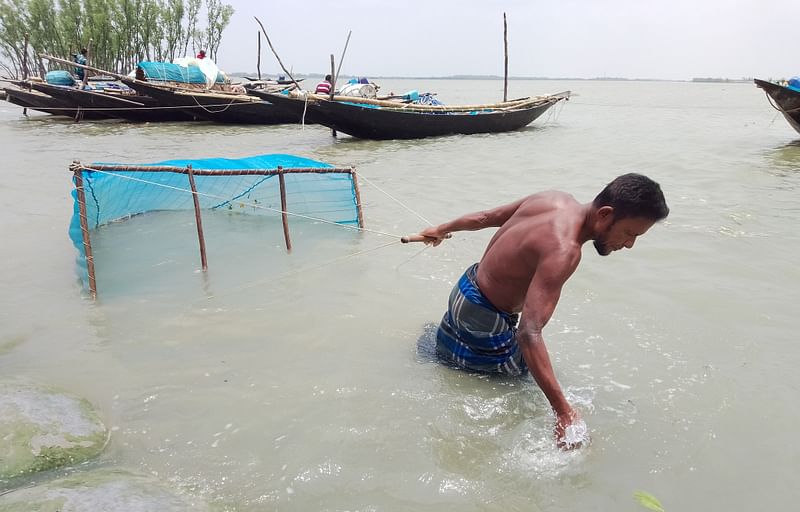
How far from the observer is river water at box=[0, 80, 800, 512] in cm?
222

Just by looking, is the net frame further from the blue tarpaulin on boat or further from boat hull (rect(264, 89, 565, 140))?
the blue tarpaulin on boat

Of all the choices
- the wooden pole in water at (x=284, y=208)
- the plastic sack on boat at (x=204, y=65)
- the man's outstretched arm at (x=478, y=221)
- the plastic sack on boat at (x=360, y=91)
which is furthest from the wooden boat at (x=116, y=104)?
the man's outstretched arm at (x=478, y=221)

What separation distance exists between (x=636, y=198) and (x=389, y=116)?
11156 mm

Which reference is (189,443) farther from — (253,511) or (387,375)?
(387,375)

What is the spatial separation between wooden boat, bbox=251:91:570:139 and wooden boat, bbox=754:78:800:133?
571cm

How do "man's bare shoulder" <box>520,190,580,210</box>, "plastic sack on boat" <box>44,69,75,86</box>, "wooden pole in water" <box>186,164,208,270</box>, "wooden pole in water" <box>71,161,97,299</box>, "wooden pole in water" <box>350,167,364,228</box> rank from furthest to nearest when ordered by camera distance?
"plastic sack on boat" <box>44,69,75,86</box> < "wooden pole in water" <box>350,167,364,228</box> < "wooden pole in water" <box>186,164,208,270</box> < "wooden pole in water" <box>71,161,97,299</box> < "man's bare shoulder" <box>520,190,580,210</box>

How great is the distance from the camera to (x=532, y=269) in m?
2.34

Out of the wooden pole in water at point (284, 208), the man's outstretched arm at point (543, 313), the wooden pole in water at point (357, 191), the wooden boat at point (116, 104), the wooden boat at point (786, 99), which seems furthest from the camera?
the wooden boat at point (116, 104)

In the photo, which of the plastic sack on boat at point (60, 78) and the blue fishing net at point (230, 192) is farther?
the plastic sack on boat at point (60, 78)

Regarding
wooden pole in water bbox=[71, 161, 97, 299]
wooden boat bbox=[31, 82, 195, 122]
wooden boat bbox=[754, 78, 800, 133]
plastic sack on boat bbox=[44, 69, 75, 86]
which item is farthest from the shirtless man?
plastic sack on boat bbox=[44, 69, 75, 86]

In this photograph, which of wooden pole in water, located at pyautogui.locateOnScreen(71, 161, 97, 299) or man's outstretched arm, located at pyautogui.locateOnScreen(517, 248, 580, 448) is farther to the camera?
wooden pole in water, located at pyautogui.locateOnScreen(71, 161, 97, 299)

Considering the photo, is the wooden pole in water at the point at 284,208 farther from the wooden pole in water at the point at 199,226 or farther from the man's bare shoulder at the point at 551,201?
the man's bare shoulder at the point at 551,201

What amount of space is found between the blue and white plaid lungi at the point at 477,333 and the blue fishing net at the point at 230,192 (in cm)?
248

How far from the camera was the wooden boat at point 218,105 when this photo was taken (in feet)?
52.1
